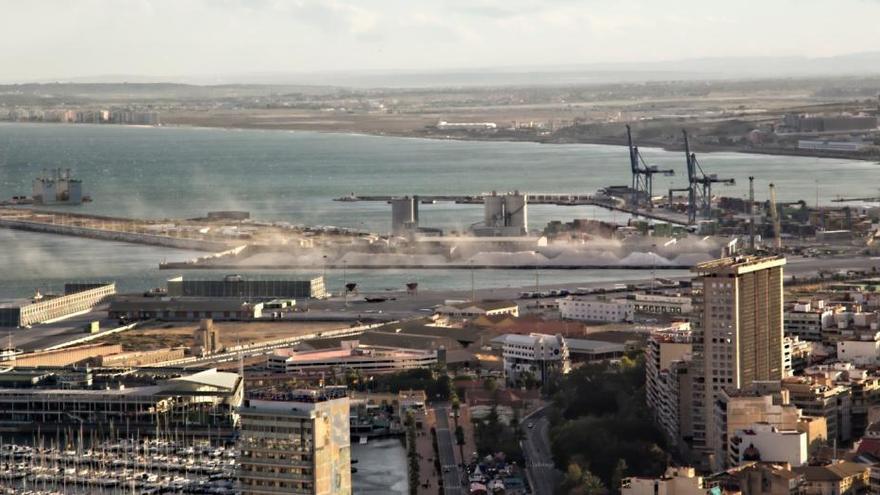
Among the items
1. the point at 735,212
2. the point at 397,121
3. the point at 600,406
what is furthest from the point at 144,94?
the point at 600,406

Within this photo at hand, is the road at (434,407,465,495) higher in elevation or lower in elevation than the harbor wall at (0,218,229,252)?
higher

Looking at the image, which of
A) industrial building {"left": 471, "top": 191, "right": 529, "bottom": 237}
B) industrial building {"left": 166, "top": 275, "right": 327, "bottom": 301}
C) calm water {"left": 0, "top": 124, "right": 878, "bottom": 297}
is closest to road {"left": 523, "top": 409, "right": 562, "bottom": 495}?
industrial building {"left": 166, "top": 275, "right": 327, "bottom": 301}

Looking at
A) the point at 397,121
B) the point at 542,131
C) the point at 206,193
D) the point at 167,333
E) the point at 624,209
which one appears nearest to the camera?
the point at 167,333

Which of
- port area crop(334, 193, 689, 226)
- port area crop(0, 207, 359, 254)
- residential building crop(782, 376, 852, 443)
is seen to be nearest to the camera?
residential building crop(782, 376, 852, 443)

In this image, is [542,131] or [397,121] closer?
[542,131]

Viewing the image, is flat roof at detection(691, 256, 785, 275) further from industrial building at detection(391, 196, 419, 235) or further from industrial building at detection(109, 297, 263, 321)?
industrial building at detection(391, 196, 419, 235)

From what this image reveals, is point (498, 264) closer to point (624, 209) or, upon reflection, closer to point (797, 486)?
point (624, 209)
